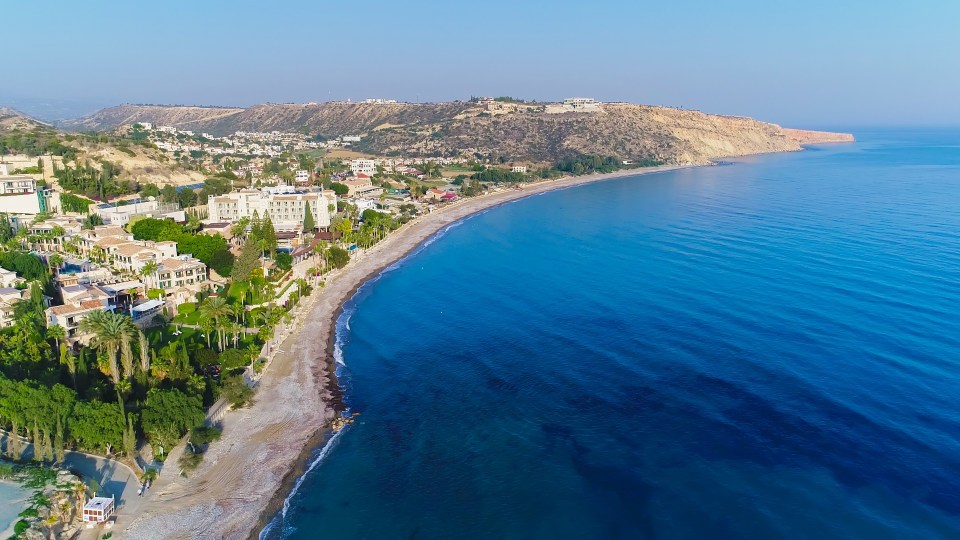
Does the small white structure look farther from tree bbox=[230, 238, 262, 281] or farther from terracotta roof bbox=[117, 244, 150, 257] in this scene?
terracotta roof bbox=[117, 244, 150, 257]

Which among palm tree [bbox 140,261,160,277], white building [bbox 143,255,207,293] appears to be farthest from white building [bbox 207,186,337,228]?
palm tree [bbox 140,261,160,277]

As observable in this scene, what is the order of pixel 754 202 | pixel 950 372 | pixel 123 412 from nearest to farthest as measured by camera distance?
Answer: pixel 123 412 < pixel 950 372 < pixel 754 202

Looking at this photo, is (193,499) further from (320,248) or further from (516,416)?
(320,248)

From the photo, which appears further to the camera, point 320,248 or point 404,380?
point 320,248

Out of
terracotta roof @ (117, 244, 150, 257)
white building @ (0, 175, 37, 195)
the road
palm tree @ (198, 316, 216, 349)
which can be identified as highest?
white building @ (0, 175, 37, 195)

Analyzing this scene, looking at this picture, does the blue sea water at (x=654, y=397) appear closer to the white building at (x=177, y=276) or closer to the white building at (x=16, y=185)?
the white building at (x=177, y=276)

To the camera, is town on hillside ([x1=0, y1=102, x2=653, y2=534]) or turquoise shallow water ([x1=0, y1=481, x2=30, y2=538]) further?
town on hillside ([x1=0, y1=102, x2=653, y2=534])

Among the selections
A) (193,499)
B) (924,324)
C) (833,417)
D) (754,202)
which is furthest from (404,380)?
(754,202)
